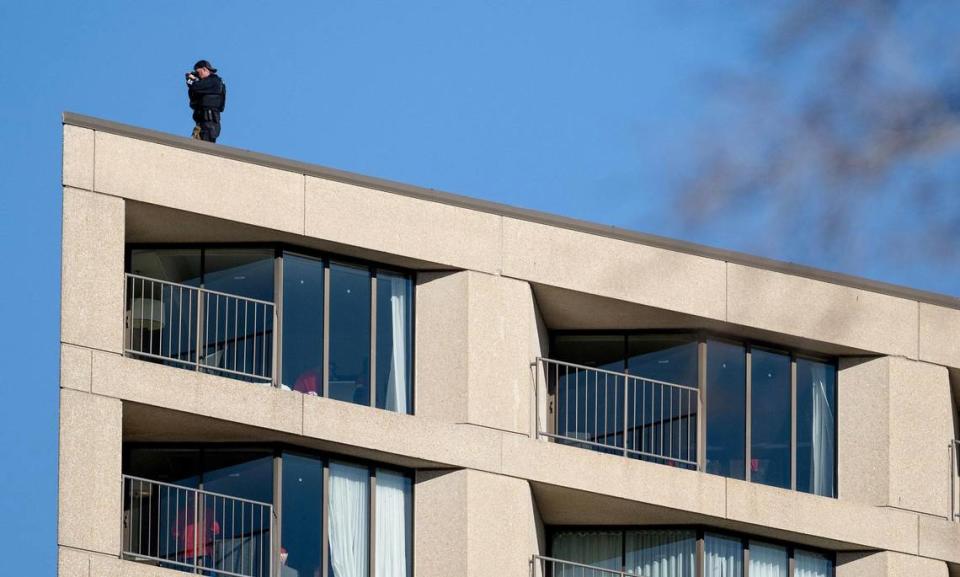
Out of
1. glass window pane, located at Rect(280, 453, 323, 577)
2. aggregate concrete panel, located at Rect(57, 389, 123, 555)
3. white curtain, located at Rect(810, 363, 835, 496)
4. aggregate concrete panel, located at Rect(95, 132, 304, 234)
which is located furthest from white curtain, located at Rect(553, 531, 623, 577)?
aggregate concrete panel, located at Rect(57, 389, 123, 555)

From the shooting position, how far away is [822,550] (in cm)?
6706

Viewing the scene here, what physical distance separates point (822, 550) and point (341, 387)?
808 cm

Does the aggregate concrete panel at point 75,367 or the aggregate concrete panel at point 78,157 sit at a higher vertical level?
the aggregate concrete panel at point 78,157

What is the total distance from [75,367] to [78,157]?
3178mm

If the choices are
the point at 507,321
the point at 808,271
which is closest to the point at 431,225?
the point at 507,321

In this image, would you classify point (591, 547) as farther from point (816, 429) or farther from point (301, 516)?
point (301, 516)

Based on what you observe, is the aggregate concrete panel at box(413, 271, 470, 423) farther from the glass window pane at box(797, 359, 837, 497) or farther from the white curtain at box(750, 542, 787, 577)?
the glass window pane at box(797, 359, 837, 497)

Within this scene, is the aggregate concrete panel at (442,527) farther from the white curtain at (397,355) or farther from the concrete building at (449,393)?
the white curtain at (397,355)

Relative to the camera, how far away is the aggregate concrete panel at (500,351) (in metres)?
65.3

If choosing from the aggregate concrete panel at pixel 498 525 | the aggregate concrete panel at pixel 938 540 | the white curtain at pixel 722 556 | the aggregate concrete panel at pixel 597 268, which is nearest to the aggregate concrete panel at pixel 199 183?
the aggregate concrete panel at pixel 597 268

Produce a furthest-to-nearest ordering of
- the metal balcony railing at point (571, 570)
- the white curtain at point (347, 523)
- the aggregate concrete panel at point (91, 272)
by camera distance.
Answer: the metal balcony railing at point (571, 570) < the white curtain at point (347, 523) < the aggregate concrete panel at point (91, 272)

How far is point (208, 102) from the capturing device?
220 feet

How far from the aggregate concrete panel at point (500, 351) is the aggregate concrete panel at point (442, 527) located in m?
1.21

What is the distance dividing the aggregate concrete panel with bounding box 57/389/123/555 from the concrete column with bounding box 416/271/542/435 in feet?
16.1
